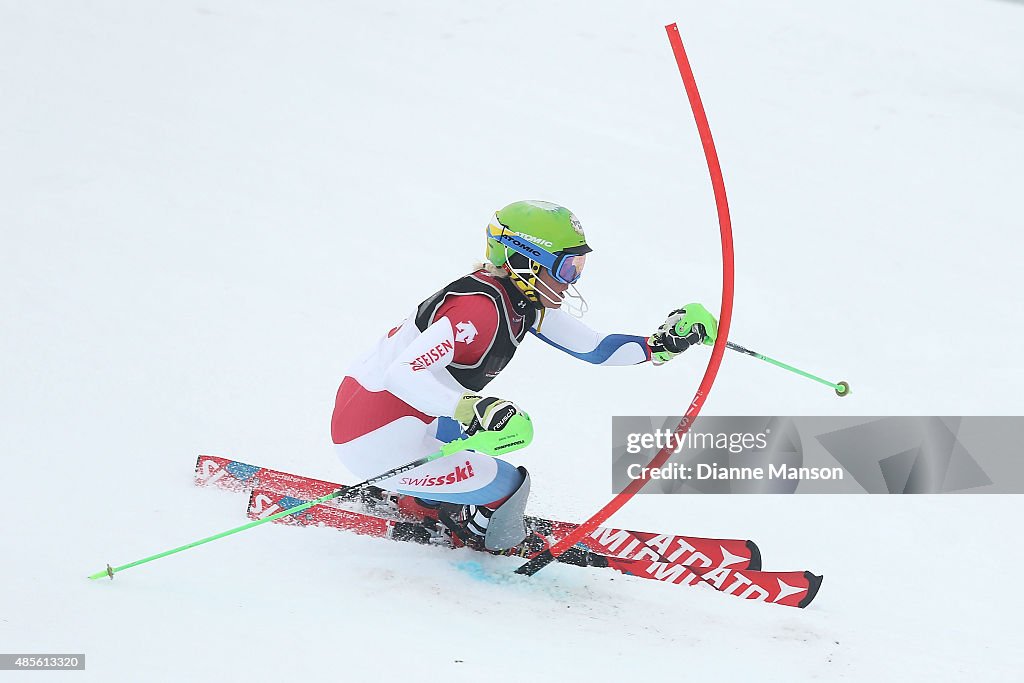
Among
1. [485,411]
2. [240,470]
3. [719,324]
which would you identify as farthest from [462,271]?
[485,411]

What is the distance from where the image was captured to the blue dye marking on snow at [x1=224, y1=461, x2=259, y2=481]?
4.76 meters

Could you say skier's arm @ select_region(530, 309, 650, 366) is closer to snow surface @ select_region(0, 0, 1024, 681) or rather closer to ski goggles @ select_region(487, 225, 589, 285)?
ski goggles @ select_region(487, 225, 589, 285)

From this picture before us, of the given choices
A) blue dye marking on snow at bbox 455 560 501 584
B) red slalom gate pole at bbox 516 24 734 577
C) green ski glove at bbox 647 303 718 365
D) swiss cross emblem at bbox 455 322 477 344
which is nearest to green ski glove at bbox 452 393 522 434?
swiss cross emblem at bbox 455 322 477 344

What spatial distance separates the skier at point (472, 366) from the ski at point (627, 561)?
0.16 metres

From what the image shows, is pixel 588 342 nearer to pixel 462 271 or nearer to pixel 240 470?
pixel 240 470

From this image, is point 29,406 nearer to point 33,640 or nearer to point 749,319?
point 33,640

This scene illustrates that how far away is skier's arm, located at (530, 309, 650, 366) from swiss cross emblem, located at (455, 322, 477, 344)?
1.94 ft

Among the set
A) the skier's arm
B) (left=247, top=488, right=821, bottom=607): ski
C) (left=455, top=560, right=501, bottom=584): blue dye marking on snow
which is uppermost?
the skier's arm

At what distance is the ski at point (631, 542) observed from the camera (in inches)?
170

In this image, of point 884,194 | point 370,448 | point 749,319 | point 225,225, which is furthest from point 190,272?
point 884,194

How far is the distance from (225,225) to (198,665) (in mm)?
5360

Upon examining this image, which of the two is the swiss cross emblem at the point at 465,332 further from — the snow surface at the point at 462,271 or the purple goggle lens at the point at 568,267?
the snow surface at the point at 462,271

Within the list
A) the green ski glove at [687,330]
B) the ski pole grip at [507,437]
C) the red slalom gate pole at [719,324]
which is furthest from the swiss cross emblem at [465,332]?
the green ski glove at [687,330]

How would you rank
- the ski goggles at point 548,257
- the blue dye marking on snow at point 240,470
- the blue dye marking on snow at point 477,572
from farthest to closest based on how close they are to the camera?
the blue dye marking on snow at point 240,470 < the blue dye marking on snow at point 477,572 < the ski goggles at point 548,257
